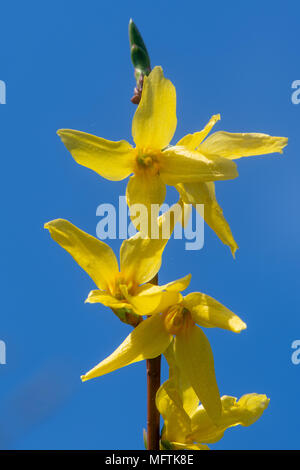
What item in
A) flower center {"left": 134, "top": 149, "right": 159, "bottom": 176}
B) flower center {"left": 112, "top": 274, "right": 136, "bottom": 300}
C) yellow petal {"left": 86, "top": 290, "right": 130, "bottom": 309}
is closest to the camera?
yellow petal {"left": 86, "top": 290, "right": 130, "bottom": 309}

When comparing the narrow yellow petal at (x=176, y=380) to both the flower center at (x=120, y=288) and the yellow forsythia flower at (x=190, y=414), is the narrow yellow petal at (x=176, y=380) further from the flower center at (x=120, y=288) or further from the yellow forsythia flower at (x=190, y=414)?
the flower center at (x=120, y=288)

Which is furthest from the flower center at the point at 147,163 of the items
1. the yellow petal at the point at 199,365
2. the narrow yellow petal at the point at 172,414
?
the narrow yellow petal at the point at 172,414

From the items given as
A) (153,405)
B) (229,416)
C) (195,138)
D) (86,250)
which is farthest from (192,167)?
(229,416)

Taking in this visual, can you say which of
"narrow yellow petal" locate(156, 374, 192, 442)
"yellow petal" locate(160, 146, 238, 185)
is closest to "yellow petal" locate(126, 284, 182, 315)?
"narrow yellow petal" locate(156, 374, 192, 442)

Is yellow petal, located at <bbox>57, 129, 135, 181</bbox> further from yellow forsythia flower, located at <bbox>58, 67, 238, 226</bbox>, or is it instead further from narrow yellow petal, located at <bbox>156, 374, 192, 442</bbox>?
narrow yellow petal, located at <bbox>156, 374, 192, 442</bbox>

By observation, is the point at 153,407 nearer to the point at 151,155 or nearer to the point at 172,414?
the point at 172,414
